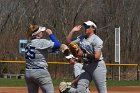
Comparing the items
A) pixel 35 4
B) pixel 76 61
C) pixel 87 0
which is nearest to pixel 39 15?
pixel 35 4

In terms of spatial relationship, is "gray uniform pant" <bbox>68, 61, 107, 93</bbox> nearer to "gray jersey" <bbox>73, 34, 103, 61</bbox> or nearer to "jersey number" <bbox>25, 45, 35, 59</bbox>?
"gray jersey" <bbox>73, 34, 103, 61</bbox>

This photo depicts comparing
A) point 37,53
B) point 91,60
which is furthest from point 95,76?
point 37,53

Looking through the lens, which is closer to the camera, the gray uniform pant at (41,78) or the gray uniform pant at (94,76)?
the gray uniform pant at (41,78)

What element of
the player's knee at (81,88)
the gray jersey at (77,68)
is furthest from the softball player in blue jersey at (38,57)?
the gray jersey at (77,68)

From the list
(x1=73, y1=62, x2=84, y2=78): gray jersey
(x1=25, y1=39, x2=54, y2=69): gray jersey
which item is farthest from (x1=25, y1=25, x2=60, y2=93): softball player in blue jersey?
(x1=73, y1=62, x2=84, y2=78): gray jersey

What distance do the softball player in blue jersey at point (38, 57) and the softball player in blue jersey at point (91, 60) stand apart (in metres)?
0.87

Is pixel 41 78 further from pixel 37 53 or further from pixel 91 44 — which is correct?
pixel 91 44

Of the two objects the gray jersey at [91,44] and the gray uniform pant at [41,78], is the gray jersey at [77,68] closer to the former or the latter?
the gray jersey at [91,44]

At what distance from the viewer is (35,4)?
50.9 metres

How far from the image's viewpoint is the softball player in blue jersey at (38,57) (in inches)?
391

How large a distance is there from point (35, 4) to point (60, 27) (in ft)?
12.5

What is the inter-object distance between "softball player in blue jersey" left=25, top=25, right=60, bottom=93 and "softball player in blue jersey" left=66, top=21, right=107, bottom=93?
2.84 feet

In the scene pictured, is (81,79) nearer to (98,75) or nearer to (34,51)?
(98,75)

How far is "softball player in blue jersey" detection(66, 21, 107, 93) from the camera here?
34.4ft
